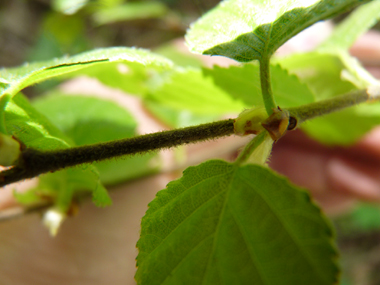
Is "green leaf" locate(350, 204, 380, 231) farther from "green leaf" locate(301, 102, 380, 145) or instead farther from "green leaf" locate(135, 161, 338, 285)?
"green leaf" locate(135, 161, 338, 285)

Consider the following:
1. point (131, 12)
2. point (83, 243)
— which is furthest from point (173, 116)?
point (131, 12)

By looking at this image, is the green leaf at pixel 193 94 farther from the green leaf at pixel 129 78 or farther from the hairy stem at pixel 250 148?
the hairy stem at pixel 250 148

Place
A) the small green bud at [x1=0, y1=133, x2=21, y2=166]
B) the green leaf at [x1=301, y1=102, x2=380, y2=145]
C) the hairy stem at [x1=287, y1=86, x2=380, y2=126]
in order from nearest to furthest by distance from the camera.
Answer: the small green bud at [x1=0, y1=133, x2=21, y2=166]
the hairy stem at [x1=287, y1=86, x2=380, y2=126]
the green leaf at [x1=301, y1=102, x2=380, y2=145]

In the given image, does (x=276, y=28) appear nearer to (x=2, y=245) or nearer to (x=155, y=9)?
(x=2, y=245)

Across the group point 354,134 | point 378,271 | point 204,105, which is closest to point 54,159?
point 204,105

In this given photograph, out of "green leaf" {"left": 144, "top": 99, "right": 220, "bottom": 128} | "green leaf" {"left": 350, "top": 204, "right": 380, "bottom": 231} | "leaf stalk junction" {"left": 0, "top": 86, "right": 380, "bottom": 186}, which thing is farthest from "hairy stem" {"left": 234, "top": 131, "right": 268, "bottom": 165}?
"green leaf" {"left": 350, "top": 204, "right": 380, "bottom": 231}

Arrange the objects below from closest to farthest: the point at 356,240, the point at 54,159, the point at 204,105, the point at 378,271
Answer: the point at 54,159 < the point at 204,105 < the point at 378,271 < the point at 356,240

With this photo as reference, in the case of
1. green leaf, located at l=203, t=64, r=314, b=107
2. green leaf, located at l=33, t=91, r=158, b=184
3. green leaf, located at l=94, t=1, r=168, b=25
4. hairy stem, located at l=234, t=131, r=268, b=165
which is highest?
green leaf, located at l=94, t=1, r=168, b=25
